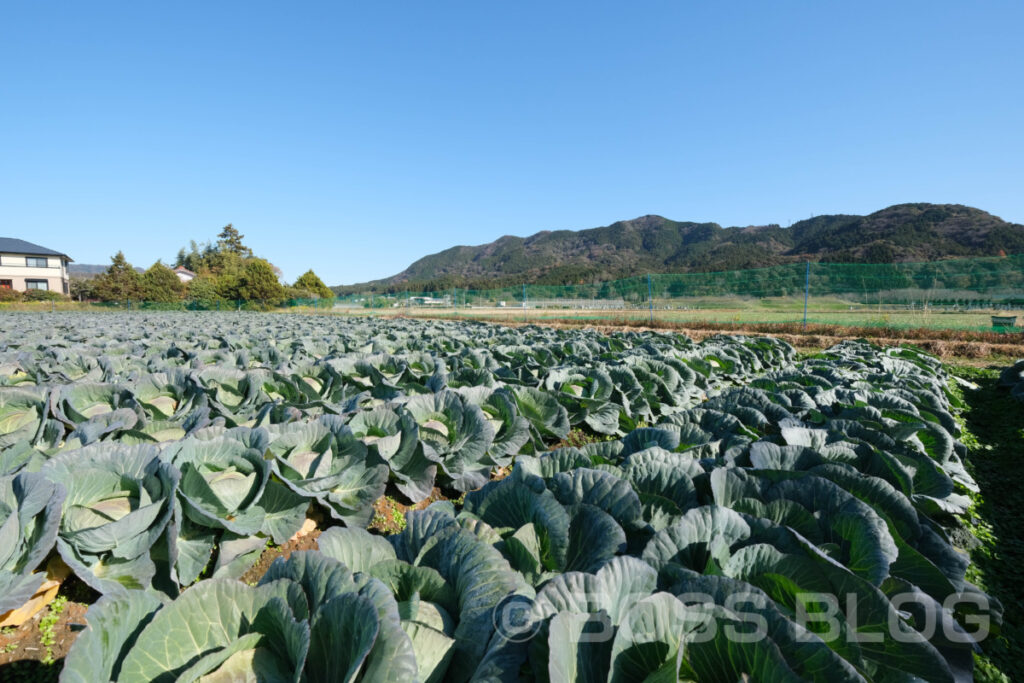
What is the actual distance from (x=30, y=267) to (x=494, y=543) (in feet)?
287

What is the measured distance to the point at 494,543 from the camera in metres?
1.63

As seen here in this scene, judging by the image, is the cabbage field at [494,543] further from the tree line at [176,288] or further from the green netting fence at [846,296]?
the tree line at [176,288]

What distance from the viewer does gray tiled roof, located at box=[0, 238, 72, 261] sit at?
2376 inches

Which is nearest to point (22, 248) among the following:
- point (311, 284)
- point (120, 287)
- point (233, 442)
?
point (120, 287)

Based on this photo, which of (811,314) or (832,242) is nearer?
(811,314)

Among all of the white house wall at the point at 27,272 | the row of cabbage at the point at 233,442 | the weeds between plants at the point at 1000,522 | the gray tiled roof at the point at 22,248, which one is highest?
the gray tiled roof at the point at 22,248

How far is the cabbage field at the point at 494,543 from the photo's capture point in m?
1.11

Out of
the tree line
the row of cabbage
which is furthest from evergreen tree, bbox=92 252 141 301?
the row of cabbage

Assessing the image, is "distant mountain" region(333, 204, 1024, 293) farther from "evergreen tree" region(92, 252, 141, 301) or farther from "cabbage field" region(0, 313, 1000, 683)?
"cabbage field" region(0, 313, 1000, 683)

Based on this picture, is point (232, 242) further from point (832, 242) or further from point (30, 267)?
point (832, 242)

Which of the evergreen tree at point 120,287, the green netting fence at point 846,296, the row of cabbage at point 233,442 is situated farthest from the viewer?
the evergreen tree at point 120,287

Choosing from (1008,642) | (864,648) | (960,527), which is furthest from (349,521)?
(960,527)

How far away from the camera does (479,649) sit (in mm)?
1220

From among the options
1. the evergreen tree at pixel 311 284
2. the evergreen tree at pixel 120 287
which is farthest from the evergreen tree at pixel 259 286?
the evergreen tree at pixel 311 284
